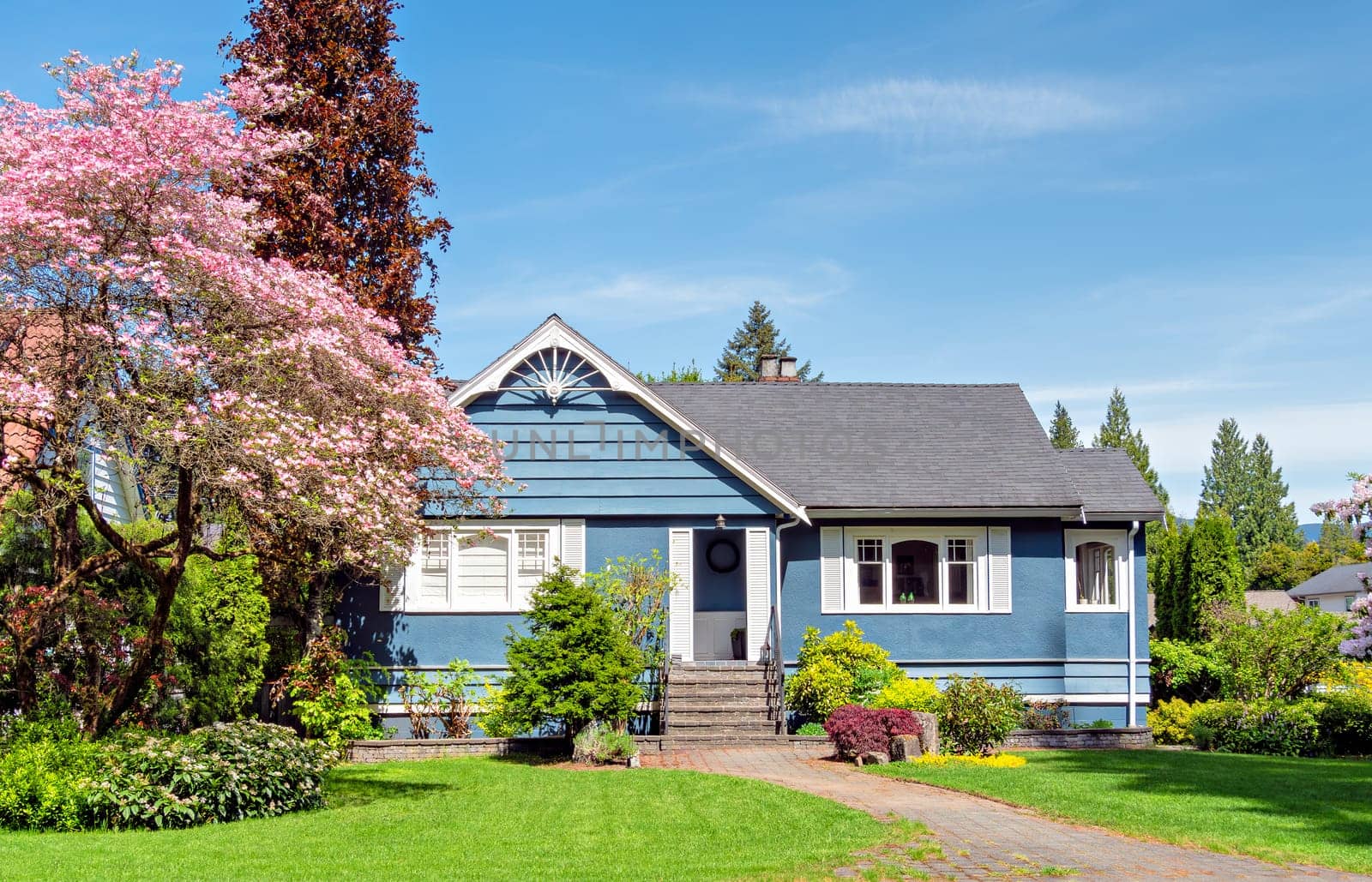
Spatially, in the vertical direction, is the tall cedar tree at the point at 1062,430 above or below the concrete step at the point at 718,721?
above

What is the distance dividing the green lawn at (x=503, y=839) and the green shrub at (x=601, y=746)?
6.09ft

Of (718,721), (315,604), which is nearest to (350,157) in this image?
(315,604)

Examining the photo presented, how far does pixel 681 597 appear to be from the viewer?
18594mm

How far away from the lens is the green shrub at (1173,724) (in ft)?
60.0

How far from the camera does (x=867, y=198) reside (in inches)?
730

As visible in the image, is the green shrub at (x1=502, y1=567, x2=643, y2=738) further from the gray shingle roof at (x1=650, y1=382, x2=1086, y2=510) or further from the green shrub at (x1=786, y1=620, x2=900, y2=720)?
the gray shingle roof at (x1=650, y1=382, x2=1086, y2=510)

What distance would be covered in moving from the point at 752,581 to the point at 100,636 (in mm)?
9580

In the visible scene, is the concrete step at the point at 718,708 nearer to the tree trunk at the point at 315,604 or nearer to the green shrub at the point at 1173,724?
the tree trunk at the point at 315,604

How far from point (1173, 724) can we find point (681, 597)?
26.0 feet

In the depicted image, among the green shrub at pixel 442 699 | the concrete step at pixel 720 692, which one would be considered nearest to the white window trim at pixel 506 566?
the green shrub at pixel 442 699

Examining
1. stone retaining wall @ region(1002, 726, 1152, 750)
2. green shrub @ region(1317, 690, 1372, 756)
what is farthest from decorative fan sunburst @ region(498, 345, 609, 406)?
green shrub @ region(1317, 690, 1372, 756)

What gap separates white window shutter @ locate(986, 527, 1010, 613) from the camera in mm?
19703

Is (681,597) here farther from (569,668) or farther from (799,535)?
(569,668)

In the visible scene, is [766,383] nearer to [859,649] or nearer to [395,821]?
[859,649]
